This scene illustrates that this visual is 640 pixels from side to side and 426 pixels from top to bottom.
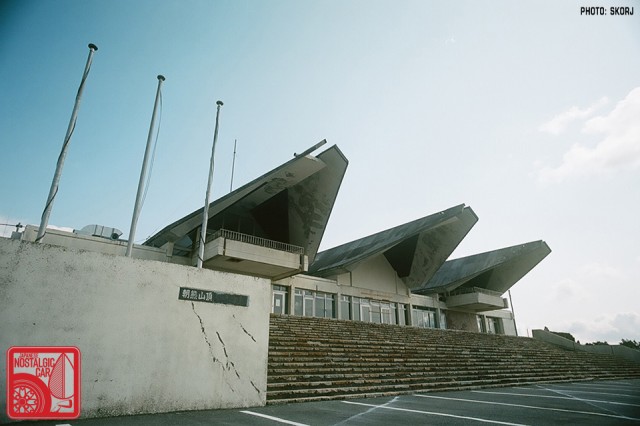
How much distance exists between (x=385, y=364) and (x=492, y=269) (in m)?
30.0

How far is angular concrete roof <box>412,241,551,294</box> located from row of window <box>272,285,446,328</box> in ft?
9.92

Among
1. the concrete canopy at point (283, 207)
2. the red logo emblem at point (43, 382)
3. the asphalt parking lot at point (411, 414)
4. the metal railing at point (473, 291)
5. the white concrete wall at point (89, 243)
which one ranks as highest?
the concrete canopy at point (283, 207)

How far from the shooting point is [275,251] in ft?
73.9

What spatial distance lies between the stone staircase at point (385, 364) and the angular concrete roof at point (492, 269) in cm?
1335

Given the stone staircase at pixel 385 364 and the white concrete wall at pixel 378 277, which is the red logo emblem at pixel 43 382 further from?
the white concrete wall at pixel 378 277

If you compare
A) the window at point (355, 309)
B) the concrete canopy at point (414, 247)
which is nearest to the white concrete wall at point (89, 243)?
the concrete canopy at point (414, 247)

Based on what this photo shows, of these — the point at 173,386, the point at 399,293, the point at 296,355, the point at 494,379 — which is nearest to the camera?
the point at 173,386

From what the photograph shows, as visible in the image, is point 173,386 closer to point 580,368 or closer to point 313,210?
point 313,210

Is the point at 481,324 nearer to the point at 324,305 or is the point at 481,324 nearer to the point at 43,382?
the point at 324,305

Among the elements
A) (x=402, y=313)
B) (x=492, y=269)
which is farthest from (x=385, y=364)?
(x=492, y=269)

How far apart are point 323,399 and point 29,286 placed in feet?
20.5

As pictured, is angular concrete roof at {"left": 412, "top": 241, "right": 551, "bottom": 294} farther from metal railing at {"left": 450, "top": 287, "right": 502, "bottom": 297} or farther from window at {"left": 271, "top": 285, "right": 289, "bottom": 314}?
window at {"left": 271, "top": 285, "right": 289, "bottom": 314}

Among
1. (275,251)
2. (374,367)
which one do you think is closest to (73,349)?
(374,367)

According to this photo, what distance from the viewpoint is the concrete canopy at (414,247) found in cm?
2774
